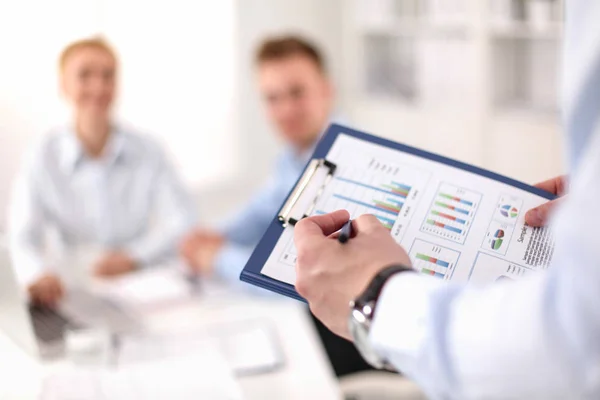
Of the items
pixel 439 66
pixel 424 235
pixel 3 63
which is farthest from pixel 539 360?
pixel 439 66

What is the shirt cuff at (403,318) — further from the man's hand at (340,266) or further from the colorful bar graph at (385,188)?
the colorful bar graph at (385,188)

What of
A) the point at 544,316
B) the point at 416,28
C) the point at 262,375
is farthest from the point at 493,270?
the point at 416,28

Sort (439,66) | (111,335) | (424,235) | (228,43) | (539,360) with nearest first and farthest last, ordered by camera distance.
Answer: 1. (539,360)
2. (424,235)
3. (111,335)
4. (439,66)
5. (228,43)

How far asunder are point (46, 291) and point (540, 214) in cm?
122

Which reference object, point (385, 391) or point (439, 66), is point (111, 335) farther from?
point (439, 66)

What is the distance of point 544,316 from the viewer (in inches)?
19.1

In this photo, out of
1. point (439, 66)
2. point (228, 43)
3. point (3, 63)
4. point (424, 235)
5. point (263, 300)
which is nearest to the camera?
point (424, 235)

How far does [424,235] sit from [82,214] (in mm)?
1244

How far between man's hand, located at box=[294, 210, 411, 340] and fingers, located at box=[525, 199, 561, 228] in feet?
0.89

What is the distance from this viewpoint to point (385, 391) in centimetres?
162

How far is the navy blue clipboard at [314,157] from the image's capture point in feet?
2.70

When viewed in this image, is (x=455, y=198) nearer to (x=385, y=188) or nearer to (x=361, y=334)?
(x=385, y=188)

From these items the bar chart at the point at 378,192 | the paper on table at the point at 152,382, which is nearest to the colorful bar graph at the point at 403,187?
the bar chart at the point at 378,192

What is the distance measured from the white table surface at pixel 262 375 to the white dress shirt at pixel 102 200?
31cm
